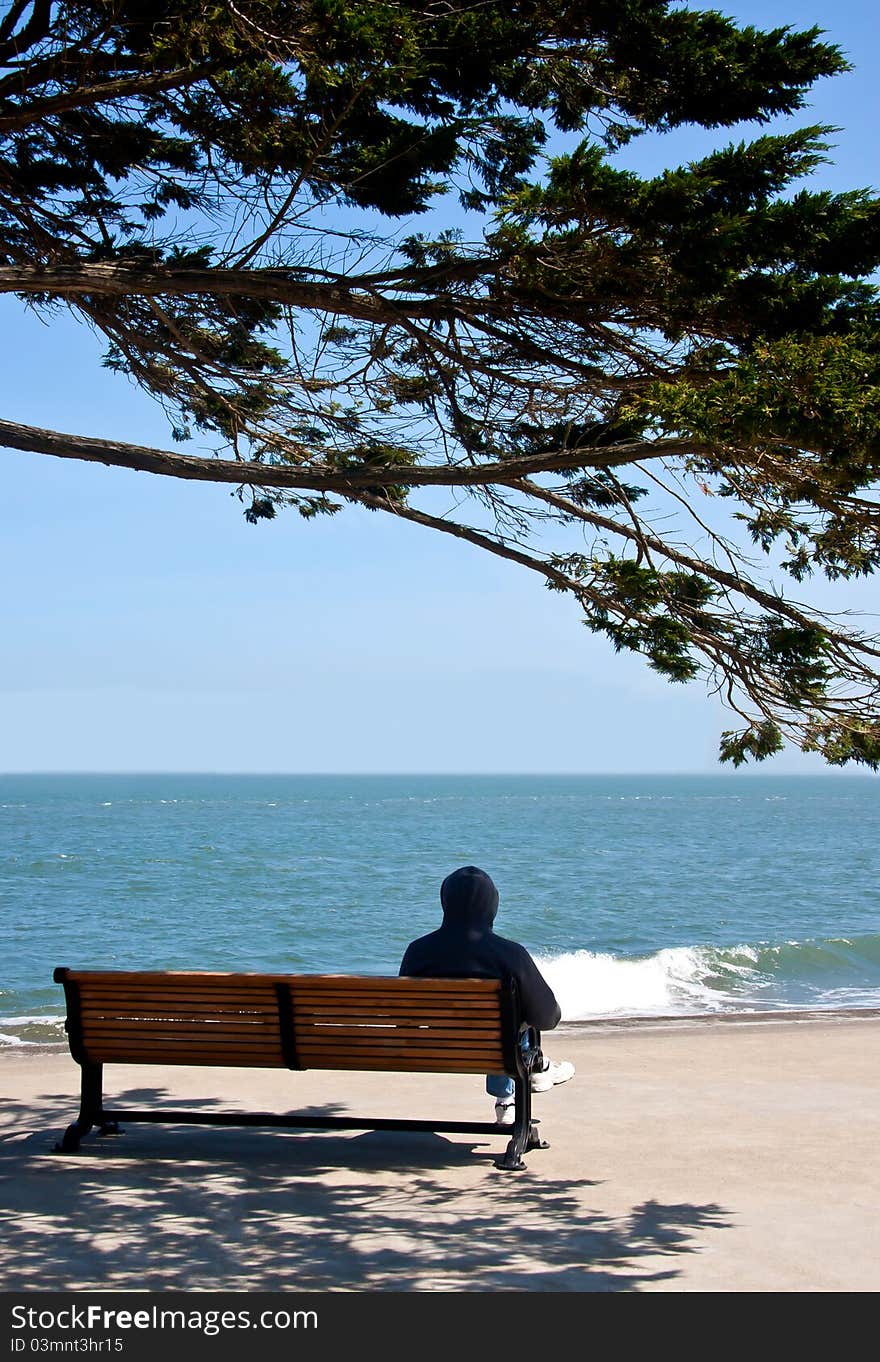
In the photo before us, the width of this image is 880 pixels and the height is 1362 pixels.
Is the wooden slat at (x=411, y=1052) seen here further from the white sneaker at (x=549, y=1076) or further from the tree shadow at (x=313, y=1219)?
the white sneaker at (x=549, y=1076)

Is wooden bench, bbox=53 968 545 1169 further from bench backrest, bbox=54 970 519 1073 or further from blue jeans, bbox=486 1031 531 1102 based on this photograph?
blue jeans, bbox=486 1031 531 1102

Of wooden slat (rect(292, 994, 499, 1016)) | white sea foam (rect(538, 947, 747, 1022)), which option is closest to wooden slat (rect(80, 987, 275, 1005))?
wooden slat (rect(292, 994, 499, 1016))

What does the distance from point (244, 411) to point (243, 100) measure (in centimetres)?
203

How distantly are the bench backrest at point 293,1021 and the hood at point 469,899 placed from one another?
419 millimetres

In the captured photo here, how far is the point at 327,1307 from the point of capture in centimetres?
370

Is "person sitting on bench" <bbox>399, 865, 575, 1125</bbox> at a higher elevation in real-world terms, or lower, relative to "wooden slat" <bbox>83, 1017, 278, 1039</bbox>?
higher

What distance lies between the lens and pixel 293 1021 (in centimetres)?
543

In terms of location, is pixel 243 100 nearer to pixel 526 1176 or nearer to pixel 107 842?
pixel 526 1176

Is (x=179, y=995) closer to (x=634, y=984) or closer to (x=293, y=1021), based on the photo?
Result: (x=293, y=1021)

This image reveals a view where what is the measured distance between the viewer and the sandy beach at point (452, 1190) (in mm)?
4027

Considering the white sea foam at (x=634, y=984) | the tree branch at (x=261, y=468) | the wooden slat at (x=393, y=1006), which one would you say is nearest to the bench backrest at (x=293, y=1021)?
the wooden slat at (x=393, y=1006)

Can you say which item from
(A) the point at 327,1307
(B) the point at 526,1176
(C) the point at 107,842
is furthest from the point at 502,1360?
(C) the point at 107,842

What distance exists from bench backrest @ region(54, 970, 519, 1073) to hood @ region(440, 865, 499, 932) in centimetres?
42

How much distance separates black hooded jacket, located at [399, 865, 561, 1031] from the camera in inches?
218
